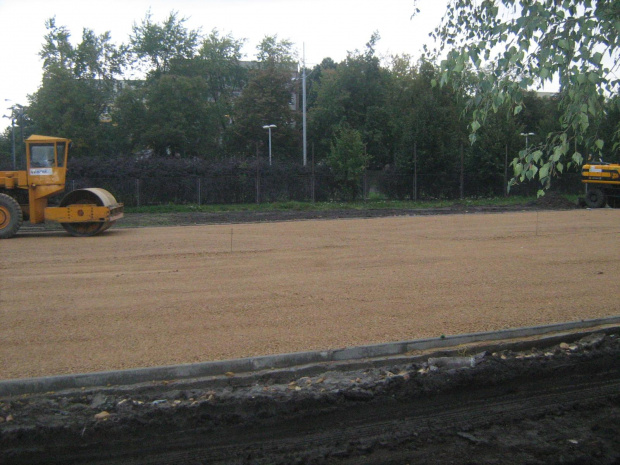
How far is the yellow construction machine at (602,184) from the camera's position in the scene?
33781 millimetres

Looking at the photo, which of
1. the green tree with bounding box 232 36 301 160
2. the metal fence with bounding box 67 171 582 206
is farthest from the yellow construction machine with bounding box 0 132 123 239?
the green tree with bounding box 232 36 301 160

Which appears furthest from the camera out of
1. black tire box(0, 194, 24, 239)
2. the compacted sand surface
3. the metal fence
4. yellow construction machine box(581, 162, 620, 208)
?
the metal fence

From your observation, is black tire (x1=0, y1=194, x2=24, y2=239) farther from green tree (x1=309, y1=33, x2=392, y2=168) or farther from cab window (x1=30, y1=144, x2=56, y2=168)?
green tree (x1=309, y1=33, x2=392, y2=168)

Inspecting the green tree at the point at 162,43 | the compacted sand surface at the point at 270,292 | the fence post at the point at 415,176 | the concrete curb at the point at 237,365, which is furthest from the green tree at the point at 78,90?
the concrete curb at the point at 237,365

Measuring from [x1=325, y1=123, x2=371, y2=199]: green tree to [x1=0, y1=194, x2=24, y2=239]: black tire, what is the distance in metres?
22.6

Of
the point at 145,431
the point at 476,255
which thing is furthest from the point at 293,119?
the point at 145,431

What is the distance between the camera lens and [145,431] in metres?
A: 5.31

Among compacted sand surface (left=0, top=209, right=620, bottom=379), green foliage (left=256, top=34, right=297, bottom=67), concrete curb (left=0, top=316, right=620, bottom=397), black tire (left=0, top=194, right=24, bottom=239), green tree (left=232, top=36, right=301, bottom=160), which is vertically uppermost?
green foliage (left=256, top=34, right=297, bottom=67)

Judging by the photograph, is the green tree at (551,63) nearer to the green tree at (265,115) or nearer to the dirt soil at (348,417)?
the dirt soil at (348,417)

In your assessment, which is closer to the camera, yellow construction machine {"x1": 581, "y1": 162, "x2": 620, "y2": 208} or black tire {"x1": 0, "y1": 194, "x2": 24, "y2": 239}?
black tire {"x1": 0, "y1": 194, "x2": 24, "y2": 239}

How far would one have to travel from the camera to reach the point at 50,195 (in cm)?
2052

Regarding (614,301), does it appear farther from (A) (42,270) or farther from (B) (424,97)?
(B) (424,97)

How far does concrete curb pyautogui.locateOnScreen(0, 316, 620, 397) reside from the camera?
20.3 feet

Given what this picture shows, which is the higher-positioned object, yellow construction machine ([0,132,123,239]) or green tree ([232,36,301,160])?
green tree ([232,36,301,160])
